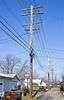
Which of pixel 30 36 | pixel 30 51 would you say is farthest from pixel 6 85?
pixel 30 36

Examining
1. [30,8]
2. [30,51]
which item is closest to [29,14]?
[30,8]

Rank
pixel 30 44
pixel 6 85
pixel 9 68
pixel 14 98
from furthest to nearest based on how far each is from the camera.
A: pixel 9 68 → pixel 6 85 → pixel 30 44 → pixel 14 98

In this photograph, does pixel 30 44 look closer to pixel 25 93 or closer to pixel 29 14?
pixel 29 14

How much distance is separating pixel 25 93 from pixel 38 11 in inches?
426

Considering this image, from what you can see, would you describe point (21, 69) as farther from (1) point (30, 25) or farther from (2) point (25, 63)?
(1) point (30, 25)

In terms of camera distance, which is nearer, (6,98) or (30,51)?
(6,98)

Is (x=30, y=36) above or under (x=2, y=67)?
above

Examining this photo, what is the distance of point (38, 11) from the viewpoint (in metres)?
19.5

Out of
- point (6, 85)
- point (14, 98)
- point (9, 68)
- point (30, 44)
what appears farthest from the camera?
point (9, 68)

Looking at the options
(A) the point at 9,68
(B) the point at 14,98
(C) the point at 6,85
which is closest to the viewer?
→ (B) the point at 14,98

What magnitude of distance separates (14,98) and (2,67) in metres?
43.9

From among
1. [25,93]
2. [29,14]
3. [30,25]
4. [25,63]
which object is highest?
[29,14]

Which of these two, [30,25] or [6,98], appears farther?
[30,25]

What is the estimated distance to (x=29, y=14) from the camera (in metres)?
19.9
